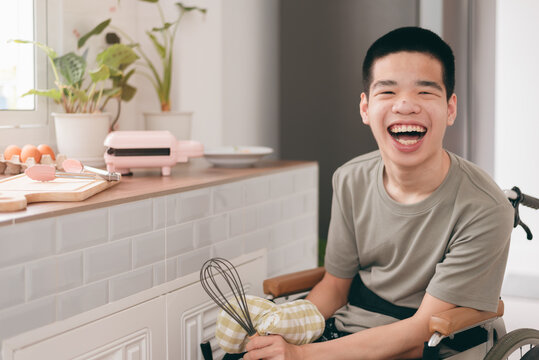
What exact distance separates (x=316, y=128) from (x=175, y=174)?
0.97 metres

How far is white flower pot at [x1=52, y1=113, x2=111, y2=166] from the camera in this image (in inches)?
74.9

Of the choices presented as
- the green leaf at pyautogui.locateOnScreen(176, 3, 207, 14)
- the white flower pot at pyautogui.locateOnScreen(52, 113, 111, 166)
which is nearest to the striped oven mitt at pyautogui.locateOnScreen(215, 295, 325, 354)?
the white flower pot at pyautogui.locateOnScreen(52, 113, 111, 166)

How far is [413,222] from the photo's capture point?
147cm

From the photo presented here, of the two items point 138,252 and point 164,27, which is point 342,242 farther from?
point 164,27

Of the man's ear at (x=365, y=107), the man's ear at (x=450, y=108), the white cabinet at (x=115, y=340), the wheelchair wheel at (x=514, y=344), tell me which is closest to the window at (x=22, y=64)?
the white cabinet at (x=115, y=340)

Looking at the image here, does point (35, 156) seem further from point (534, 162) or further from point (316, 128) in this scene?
point (534, 162)

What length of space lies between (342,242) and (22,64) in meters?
1.20

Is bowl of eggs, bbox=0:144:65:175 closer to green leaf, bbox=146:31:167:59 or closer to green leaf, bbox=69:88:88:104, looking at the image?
green leaf, bbox=69:88:88:104

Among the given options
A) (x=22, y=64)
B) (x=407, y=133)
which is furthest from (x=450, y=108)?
(x=22, y=64)

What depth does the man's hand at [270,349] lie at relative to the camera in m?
1.29

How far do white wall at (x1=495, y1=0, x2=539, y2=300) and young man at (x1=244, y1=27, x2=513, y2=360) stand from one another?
1182mm

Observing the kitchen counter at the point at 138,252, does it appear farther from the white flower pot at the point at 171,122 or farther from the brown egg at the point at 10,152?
the brown egg at the point at 10,152

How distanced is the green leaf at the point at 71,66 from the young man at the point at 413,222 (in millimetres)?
955

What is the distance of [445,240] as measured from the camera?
1.41 meters
